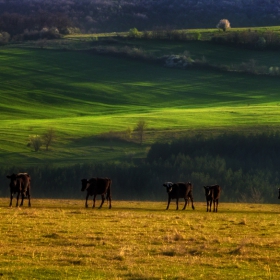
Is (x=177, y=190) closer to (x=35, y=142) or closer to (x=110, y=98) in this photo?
(x=35, y=142)

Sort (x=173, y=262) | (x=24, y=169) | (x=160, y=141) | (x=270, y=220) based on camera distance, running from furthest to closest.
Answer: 1. (x=160, y=141)
2. (x=24, y=169)
3. (x=270, y=220)
4. (x=173, y=262)

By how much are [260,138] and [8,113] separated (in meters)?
39.5

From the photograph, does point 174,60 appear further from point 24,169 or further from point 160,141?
point 24,169

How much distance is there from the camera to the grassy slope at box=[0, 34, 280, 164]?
9656 cm

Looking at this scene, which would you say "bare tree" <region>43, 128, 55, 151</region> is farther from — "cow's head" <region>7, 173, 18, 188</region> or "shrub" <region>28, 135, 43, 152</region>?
"cow's head" <region>7, 173, 18, 188</region>

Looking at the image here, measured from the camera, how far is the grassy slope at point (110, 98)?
96.6 meters

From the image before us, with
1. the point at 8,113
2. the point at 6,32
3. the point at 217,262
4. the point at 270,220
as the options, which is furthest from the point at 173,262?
the point at 6,32

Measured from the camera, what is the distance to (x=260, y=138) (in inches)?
3866

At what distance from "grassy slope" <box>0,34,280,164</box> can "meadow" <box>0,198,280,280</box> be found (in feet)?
191

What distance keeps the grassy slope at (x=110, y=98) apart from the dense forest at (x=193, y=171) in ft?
14.4

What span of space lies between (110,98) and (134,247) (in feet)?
361

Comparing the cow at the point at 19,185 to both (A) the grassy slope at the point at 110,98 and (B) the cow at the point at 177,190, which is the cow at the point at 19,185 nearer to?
(B) the cow at the point at 177,190

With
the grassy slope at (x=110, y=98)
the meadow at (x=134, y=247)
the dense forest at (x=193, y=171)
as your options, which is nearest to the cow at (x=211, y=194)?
the meadow at (x=134, y=247)

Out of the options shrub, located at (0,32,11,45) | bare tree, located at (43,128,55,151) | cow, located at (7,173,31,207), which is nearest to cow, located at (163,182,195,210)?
cow, located at (7,173,31,207)
